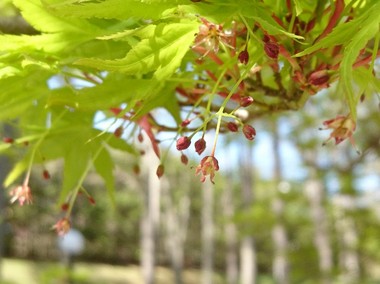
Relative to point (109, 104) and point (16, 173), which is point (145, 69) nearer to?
point (109, 104)

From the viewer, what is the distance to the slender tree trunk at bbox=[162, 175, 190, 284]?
1847cm

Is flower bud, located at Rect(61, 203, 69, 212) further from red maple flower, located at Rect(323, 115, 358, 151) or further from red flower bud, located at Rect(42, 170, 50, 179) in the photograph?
red maple flower, located at Rect(323, 115, 358, 151)

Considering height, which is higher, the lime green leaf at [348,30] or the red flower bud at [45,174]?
the red flower bud at [45,174]

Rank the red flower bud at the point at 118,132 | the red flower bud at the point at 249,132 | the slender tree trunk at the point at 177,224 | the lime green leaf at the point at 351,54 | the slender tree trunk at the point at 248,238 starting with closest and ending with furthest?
the lime green leaf at the point at 351,54 → the red flower bud at the point at 249,132 → the red flower bud at the point at 118,132 → the slender tree trunk at the point at 248,238 → the slender tree trunk at the point at 177,224

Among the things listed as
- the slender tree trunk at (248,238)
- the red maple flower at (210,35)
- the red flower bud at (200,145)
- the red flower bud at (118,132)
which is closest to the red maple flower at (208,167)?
the red flower bud at (200,145)

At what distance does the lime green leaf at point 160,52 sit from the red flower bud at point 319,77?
154 millimetres

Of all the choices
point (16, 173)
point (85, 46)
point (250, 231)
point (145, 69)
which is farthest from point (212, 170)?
point (250, 231)

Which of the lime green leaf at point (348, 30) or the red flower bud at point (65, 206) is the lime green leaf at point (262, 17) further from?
the red flower bud at point (65, 206)

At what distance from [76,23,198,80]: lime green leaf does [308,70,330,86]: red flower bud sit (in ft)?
0.50

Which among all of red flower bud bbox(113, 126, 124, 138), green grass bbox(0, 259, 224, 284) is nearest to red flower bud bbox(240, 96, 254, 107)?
red flower bud bbox(113, 126, 124, 138)

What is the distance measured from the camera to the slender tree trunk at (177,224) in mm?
18469

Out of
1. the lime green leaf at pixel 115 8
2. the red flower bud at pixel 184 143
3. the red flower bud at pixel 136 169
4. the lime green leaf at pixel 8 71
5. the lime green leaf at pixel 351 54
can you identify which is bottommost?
the red flower bud at pixel 184 143

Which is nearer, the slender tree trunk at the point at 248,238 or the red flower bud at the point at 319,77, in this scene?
the red flower bud at the point at 319,77

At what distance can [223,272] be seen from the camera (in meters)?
28.1
